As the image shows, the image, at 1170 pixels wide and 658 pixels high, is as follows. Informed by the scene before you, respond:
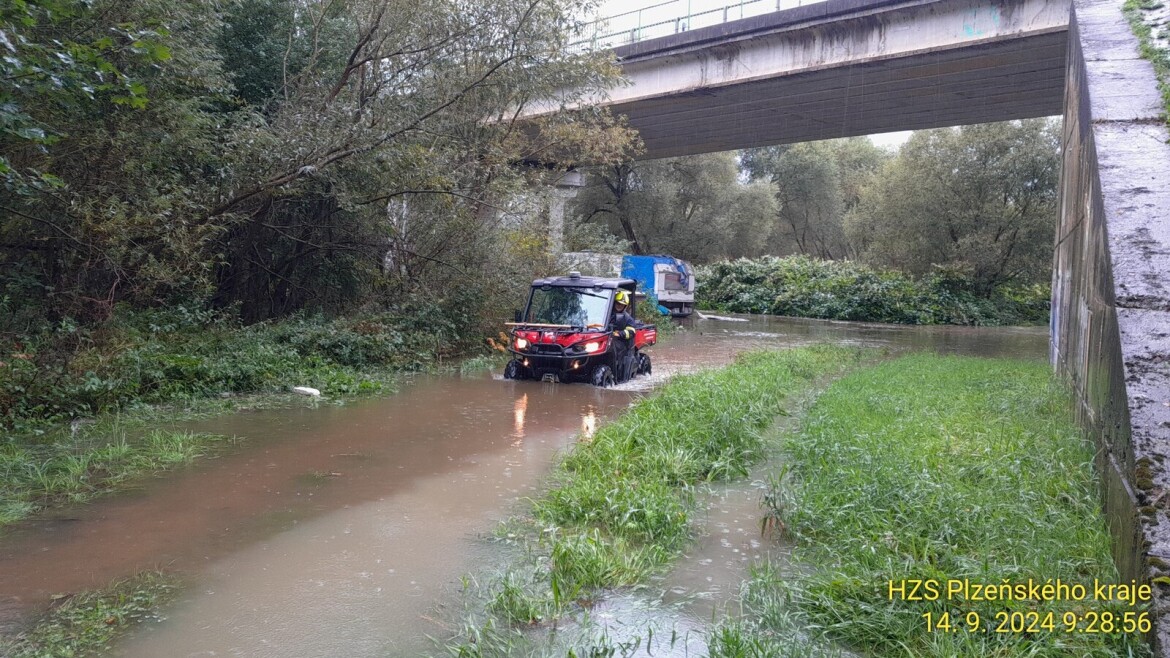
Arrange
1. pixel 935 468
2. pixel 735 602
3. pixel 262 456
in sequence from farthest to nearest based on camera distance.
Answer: pixel 262 456
pixel 935 468
pixel 735 602

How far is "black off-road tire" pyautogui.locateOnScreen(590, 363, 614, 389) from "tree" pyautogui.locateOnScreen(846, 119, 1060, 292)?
84.0 ft

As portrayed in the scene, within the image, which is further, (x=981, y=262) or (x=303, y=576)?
(x=981, y=262)

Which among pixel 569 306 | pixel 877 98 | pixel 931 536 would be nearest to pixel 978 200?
pixel 877 98

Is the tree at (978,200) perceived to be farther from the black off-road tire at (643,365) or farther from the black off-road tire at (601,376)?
the black off-road tire at (601,376)

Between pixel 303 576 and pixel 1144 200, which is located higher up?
pixel 1144 200

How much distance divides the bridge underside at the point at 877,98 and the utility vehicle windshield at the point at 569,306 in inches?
443

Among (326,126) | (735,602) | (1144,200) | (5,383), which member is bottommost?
(735,602)

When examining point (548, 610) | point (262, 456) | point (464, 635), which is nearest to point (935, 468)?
point (548, 610)

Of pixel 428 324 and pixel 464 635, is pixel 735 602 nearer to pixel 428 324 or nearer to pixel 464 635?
pixel 464 635

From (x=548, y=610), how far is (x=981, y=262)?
3377 cm

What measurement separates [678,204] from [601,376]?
32.1m

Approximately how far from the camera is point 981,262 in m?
33.2

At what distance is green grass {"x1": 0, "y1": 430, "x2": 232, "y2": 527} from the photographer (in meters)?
6.15
